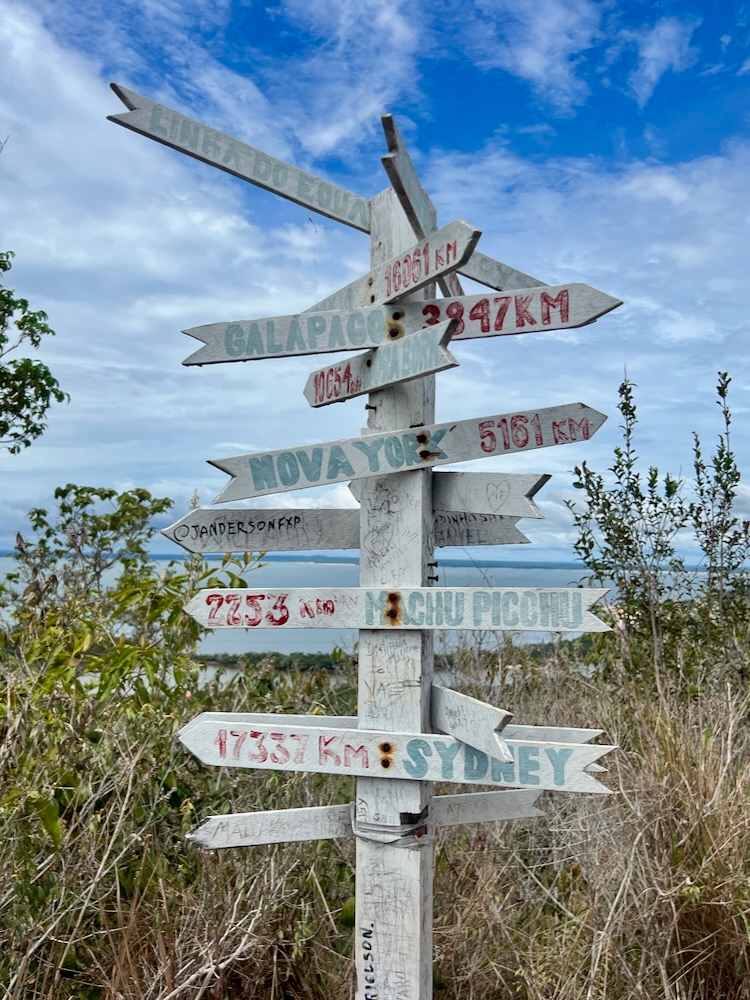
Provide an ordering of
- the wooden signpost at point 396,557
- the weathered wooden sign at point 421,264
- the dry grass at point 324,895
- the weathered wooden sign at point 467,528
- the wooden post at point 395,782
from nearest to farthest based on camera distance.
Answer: the weathered wooden sign at point 421,264, the wooden signpost at point 396,557, the wooden post at point 395,782, the weathered wooden sign at point 467,528, the dry grass at point 324,895

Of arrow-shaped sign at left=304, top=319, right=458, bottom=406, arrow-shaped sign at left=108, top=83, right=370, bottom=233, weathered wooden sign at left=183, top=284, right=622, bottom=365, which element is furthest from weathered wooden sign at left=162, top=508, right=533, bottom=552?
arrow-shaped sign at left=108, top=83, right=370, bottom=233

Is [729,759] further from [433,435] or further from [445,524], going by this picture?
[433,435]

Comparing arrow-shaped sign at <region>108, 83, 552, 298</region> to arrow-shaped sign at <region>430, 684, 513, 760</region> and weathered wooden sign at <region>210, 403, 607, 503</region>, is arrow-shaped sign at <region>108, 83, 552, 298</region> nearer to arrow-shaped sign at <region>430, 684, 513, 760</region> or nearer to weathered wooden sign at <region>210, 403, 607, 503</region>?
weathered wooden sign at <region>210, 403, 607, 503</region>

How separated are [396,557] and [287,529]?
0.39 metres

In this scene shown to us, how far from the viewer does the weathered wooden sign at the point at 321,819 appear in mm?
2666

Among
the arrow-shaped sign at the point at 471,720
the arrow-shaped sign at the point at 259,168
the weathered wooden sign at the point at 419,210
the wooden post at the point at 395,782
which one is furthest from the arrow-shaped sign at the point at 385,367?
the arrow-shaped sign at the point at 471,720

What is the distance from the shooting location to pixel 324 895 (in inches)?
136

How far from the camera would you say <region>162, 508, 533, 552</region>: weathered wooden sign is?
2.80 metres

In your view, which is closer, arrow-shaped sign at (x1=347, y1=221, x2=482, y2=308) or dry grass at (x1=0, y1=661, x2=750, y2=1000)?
arrow-shaped sign at (x1=347, y1=221, x2=482, y2=308)

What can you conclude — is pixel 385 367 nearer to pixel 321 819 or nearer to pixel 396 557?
pixel 396 557

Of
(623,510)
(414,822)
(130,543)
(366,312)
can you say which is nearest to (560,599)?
(414,822)

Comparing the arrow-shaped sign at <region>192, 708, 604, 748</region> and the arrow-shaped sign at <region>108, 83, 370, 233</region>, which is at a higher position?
the arrow-shaped sign at <region>108, 83, 370, 233</region>
